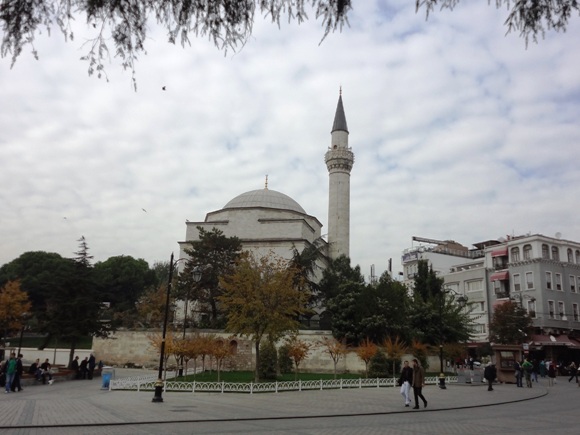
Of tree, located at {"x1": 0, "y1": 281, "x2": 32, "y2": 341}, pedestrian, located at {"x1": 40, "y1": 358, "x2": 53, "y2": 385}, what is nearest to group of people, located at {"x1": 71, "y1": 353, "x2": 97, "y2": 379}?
pedestrian, located at {"x1": 40, "y1": 358, "x2": 53, "y2": 385}

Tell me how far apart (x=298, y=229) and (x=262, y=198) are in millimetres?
6424

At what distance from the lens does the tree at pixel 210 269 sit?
107 ft

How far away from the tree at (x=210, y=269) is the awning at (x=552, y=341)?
21197 millimetres

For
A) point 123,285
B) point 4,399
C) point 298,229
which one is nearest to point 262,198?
point 298,229

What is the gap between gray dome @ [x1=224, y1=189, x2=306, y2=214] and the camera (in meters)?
46.8

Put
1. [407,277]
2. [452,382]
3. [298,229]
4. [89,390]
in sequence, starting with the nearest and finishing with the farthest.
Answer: [89,390] → [452,382] → [298,229] → [407,277]

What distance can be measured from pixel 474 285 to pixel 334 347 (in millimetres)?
22398

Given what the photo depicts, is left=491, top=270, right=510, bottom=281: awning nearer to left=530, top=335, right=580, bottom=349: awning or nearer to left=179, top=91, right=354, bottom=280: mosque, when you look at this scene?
left=530, top=335, right=580, bottom=349: awning

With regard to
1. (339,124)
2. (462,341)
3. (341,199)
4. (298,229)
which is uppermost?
(339,124)

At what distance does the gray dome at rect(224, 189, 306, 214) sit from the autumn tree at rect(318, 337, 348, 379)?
1975 cm

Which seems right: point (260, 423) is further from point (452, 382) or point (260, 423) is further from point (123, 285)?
point (123, 285)

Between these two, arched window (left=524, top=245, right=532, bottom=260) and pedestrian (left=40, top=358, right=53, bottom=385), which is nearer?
pedestrian (left=40, top=358, right=53, bottom=385)

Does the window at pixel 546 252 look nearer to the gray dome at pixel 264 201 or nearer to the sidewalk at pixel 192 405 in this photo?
the gray dome at pixel 264 201

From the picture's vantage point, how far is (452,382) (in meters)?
23.9
